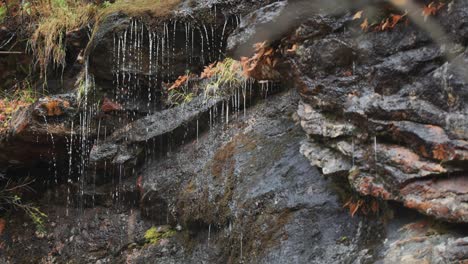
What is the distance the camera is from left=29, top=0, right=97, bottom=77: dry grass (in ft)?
25.1

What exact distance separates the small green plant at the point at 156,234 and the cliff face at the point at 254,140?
26 mm

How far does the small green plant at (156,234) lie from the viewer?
223 inches

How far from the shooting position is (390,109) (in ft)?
11.7

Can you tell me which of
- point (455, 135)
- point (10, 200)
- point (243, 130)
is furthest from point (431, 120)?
point (10, 200)

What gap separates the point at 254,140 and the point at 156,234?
67.6 inches

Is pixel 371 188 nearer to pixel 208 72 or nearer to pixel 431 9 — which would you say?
pixel 431 9


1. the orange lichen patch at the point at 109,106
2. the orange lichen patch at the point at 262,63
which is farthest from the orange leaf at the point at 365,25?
the orange lichen patch at the point at 109,106

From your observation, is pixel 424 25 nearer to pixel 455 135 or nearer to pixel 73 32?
pixel 455 135

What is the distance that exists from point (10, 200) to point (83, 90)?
2218 mm

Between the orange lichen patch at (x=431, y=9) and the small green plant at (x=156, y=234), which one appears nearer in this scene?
the orange lichen patch at (x=431, y=9)

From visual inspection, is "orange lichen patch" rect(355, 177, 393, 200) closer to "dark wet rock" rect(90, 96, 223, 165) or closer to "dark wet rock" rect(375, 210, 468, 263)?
"dark wet rock" rect(375, 210, 468, 263)

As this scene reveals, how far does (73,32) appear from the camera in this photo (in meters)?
7.66

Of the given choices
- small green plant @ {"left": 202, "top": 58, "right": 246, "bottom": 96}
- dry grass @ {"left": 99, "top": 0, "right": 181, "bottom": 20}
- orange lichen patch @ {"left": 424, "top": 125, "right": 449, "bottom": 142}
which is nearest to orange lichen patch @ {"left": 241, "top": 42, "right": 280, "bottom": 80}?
small green plant @ {"left": 202, "top": 58, "right": 246, "bottom": 96}

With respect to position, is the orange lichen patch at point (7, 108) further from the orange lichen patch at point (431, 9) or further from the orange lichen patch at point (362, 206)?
the orange lichen patch at point (431, 9)
